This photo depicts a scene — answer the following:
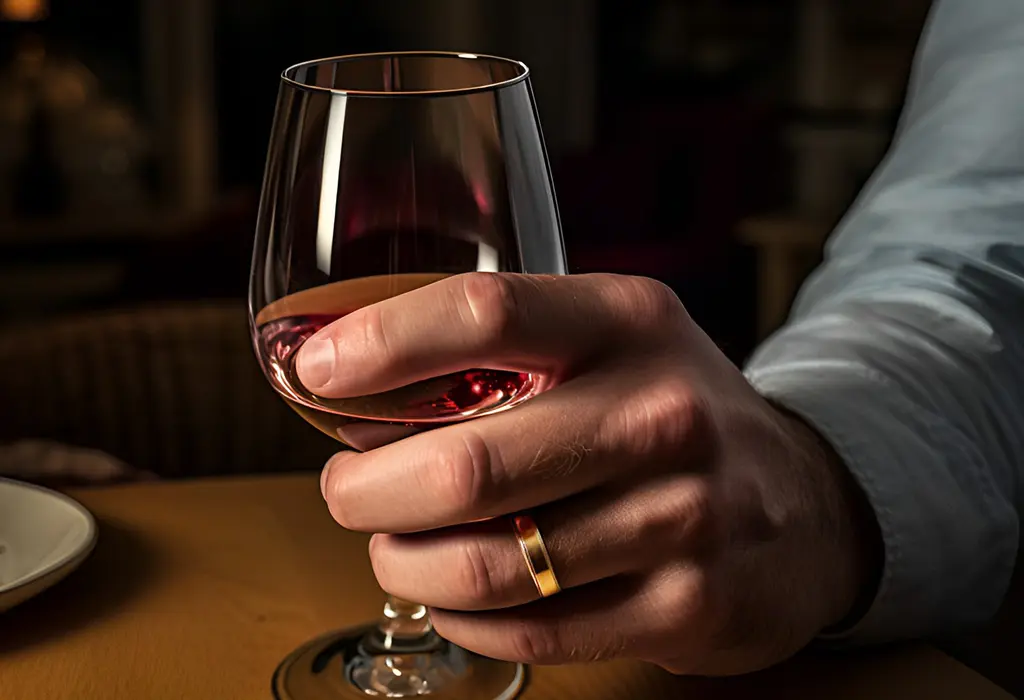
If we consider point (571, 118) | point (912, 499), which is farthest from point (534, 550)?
point (571, 118)

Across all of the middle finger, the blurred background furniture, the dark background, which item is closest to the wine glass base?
the middle finger

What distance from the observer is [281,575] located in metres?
0.64

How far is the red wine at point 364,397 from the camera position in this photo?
47 centimetres

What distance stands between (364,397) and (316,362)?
0.03 m

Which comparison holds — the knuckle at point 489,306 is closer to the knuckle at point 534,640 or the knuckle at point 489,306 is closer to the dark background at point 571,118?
the knuckle at point 534,640

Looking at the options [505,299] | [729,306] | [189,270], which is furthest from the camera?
[729,306]

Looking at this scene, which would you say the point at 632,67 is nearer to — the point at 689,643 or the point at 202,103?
the point at 202,103

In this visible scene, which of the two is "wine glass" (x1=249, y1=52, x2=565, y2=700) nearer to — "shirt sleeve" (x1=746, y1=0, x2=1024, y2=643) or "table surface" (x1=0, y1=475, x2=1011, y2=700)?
"table surface" (x1=0, y1=475, x2=1011, y2=700)

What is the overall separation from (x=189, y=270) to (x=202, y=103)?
208 centimetres

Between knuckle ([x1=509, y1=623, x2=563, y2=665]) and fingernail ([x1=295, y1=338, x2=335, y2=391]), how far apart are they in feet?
0.44

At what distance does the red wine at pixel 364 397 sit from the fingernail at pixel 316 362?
0.06ft

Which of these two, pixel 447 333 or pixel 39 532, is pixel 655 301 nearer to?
pixel 447 333

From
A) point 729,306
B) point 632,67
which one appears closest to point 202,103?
point 632,67

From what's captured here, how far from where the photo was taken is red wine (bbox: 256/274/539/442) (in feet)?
1.53
